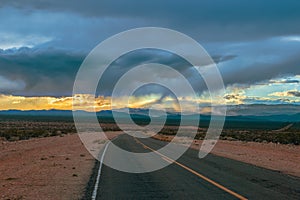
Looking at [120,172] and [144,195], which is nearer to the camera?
[144,195]

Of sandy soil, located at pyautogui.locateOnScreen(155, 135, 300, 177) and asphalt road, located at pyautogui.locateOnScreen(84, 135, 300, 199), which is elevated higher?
asphalt road, located at pyautogui.locateOnScreen(84, 135, 300, 199)

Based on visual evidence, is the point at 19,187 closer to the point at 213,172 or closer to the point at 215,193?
the point at 215,193

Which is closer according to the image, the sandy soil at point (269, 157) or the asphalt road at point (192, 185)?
the asphalt road at point (192, 185)

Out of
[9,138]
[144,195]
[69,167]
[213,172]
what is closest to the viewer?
[144,195]

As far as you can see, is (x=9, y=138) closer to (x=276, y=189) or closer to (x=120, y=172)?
(x=120, y=172)

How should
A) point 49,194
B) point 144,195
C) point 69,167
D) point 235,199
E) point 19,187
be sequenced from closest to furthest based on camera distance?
point 235,199
point 144,195
point 49,194
point 19,187
point 69,167

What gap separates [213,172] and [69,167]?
713 centimetres

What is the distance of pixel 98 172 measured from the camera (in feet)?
55.5

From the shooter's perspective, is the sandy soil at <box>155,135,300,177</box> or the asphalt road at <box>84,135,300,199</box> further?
the sandy soil at <box>155,135,300,177</box>

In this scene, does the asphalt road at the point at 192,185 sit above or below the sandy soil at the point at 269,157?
above

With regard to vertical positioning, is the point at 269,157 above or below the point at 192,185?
below

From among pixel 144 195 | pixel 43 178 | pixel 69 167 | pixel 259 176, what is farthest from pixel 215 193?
pixel 69 167

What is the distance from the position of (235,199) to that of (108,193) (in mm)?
3535

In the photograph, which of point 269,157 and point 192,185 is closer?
point 192,185
